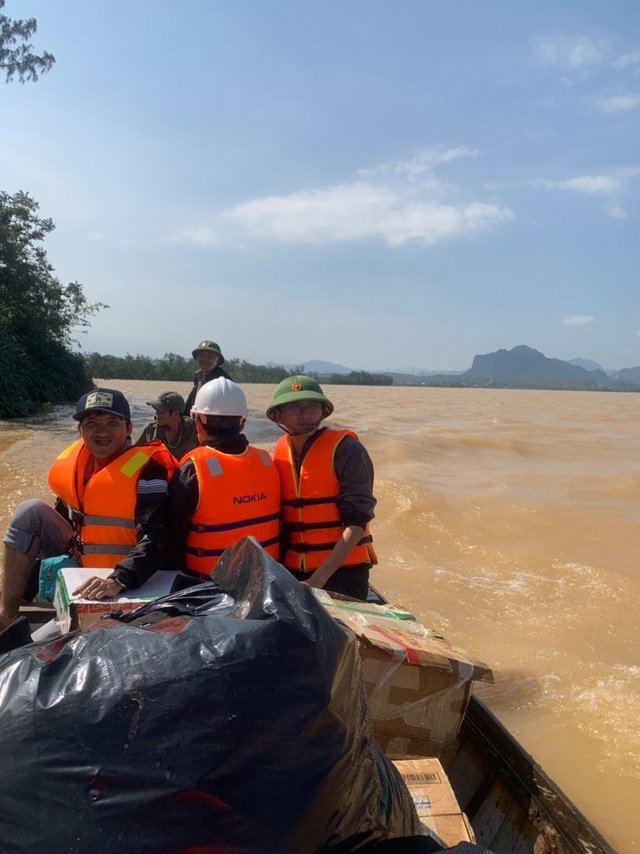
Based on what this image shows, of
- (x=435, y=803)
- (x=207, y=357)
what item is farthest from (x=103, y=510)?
(x=207, y=357)

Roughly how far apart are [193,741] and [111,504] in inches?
74.0

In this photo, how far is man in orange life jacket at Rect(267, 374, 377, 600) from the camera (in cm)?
318

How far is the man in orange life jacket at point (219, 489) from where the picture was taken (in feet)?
9.14

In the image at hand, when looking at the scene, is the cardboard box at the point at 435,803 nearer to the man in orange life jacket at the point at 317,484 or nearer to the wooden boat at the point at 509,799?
the wooden boat at the point at 509,799

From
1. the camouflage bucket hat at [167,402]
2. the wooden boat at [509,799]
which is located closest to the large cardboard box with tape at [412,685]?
the wooden boat at [509,799]

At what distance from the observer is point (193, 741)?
1218mm

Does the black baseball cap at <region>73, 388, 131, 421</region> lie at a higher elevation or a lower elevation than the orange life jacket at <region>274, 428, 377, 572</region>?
higher

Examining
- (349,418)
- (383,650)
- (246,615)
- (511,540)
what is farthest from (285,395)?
(349,418)

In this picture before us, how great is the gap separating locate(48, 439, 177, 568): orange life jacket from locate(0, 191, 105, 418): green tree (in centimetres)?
1424

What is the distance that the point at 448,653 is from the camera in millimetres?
2379

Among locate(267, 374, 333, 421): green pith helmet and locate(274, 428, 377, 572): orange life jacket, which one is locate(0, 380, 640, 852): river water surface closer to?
locate(274, 428, 377, 572): orange life jacket

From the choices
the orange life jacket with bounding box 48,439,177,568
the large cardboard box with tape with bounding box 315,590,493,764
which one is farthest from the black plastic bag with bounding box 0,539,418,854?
the orange life jacket with bounding box 48,439,177,568

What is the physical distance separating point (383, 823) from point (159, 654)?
61 cm

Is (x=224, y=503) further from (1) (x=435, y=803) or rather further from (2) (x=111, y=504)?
(1) (x=435, y=803)
